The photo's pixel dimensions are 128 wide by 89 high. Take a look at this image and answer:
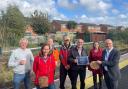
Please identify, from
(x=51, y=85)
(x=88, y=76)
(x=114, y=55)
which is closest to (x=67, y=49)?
(x=114, y=55)

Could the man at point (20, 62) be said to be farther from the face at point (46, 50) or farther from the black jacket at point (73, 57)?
the black jacket at point (73, 57)

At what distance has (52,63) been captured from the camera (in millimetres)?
7750

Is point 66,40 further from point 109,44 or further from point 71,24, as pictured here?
point 71,24

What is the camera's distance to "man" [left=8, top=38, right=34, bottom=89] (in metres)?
8.54

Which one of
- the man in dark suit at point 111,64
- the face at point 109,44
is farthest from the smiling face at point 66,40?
the face at point 109,44

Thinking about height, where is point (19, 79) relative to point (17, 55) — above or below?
below

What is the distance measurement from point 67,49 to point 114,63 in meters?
1.91

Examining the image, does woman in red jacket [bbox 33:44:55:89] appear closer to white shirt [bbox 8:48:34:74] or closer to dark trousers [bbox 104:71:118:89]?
white shirt [bbox 8:48:34:74]

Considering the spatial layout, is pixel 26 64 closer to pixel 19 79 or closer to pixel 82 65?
pixel 19 79

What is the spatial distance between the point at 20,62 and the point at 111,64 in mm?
2333

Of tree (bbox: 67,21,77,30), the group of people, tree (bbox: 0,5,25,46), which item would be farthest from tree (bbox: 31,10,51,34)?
the group of people

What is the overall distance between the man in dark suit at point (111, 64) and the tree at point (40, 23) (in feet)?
191

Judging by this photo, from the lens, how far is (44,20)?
223 ft

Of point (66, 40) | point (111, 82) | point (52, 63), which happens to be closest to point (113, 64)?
point (111, 82)
